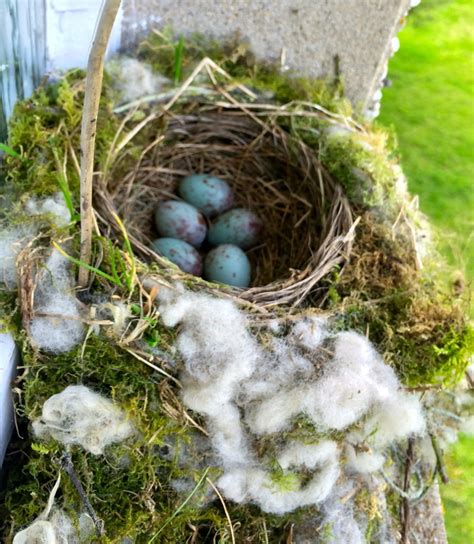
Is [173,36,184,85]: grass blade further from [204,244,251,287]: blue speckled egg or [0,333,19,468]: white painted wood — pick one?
[0,333,19,468]: white painted wood

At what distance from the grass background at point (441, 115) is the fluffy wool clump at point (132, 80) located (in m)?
0.92

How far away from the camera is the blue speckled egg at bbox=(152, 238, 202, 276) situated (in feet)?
5.33

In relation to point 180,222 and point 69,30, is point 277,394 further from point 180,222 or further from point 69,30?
point 69,30

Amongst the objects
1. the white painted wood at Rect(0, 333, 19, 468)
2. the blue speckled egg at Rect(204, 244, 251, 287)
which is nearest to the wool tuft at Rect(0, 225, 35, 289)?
the white painted wood at Rect(0, 333, 19, 468)

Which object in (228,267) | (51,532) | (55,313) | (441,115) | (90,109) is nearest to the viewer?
(90,109)

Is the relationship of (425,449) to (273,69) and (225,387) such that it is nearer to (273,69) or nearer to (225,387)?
(225,387)

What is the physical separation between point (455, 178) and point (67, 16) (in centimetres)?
151

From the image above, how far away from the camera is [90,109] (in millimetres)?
960

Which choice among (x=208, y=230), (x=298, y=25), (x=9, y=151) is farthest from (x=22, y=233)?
(x=298, y=25)

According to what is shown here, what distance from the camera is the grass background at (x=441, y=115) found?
2.34m

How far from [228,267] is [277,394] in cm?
45

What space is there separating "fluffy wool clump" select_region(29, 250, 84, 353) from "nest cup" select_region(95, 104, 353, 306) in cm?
43

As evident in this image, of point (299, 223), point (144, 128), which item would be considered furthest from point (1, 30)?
point (299, 223)

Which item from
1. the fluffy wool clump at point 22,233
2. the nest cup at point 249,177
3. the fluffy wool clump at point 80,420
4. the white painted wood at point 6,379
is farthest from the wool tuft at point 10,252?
the nest cup at point 249,177
